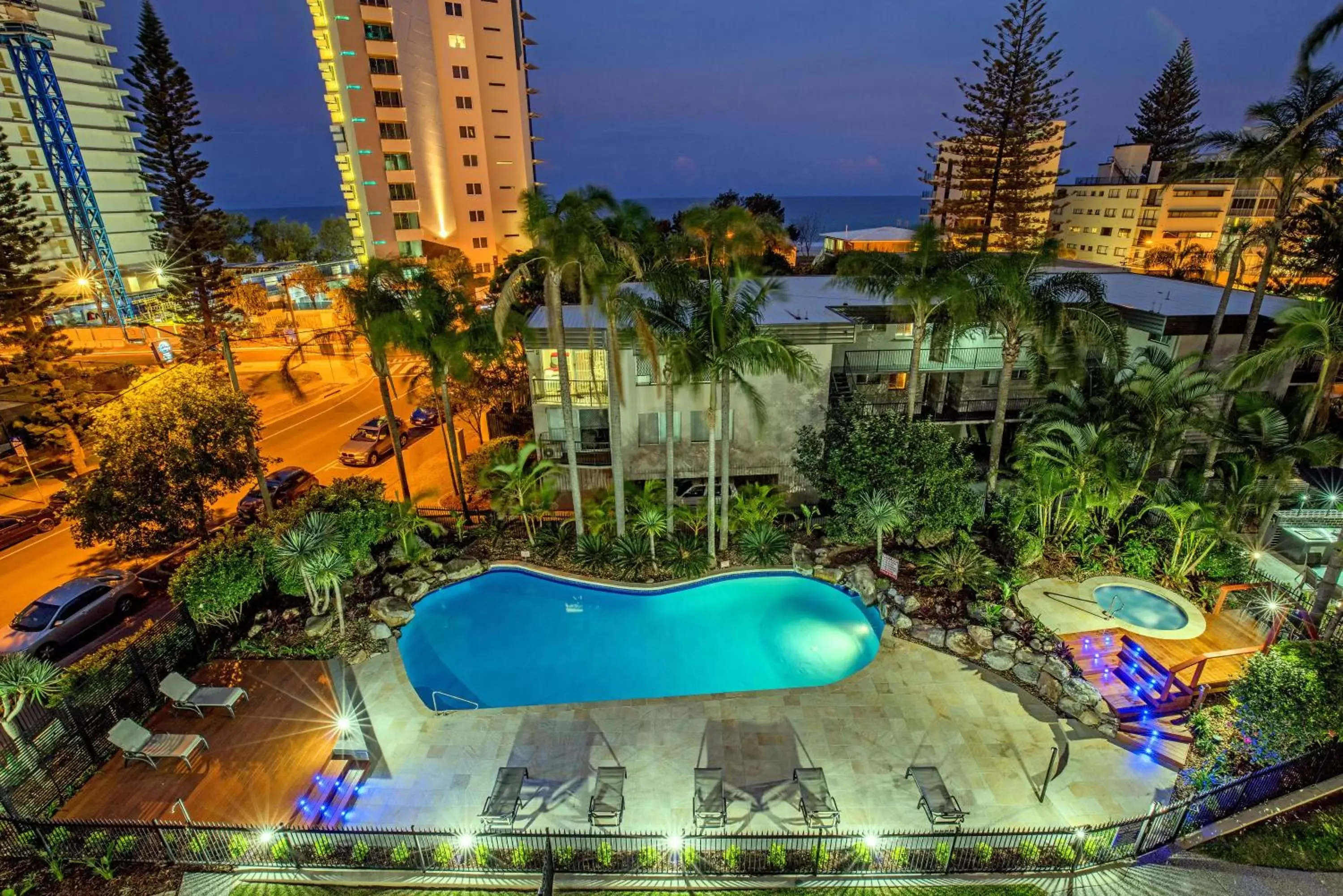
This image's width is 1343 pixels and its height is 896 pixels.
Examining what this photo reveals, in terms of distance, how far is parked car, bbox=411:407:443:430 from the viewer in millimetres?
27703

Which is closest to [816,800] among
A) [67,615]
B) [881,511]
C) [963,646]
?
[963,646]

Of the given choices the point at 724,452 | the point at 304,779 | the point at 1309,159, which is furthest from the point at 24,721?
the point at 1309,159

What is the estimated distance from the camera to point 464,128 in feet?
165

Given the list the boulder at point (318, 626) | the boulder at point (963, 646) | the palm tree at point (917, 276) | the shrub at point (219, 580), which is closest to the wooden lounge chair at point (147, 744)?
the shrub at point (219, 580)

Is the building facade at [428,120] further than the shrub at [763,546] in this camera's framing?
Yes

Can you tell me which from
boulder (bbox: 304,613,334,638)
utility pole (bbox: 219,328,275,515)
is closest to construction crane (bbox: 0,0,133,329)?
utility pole (bbox: 219,328,275,515)

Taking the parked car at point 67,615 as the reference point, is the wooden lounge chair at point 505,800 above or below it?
below

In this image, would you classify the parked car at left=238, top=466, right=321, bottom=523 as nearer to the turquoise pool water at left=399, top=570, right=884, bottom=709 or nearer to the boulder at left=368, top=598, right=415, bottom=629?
the boulder at left=368, top=598, right=415, bottom=629

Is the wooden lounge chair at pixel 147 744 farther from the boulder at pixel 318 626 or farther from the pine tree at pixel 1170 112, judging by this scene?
the pine tree at pixel 1170 112

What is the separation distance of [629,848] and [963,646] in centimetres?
815

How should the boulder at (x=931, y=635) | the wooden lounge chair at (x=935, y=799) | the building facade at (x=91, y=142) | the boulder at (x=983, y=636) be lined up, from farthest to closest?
the building facade at (x=91, y=142)
the boulder at (x=931, y=635)
the boulder at (x=983, y=636)
the wooden lounge chair at (x=935, y=799)

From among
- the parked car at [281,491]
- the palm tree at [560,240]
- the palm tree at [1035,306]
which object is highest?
the palm tree at [560,240]

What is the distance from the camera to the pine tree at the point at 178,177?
2192 centimetres

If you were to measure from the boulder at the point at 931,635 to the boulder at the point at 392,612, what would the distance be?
11.7m
